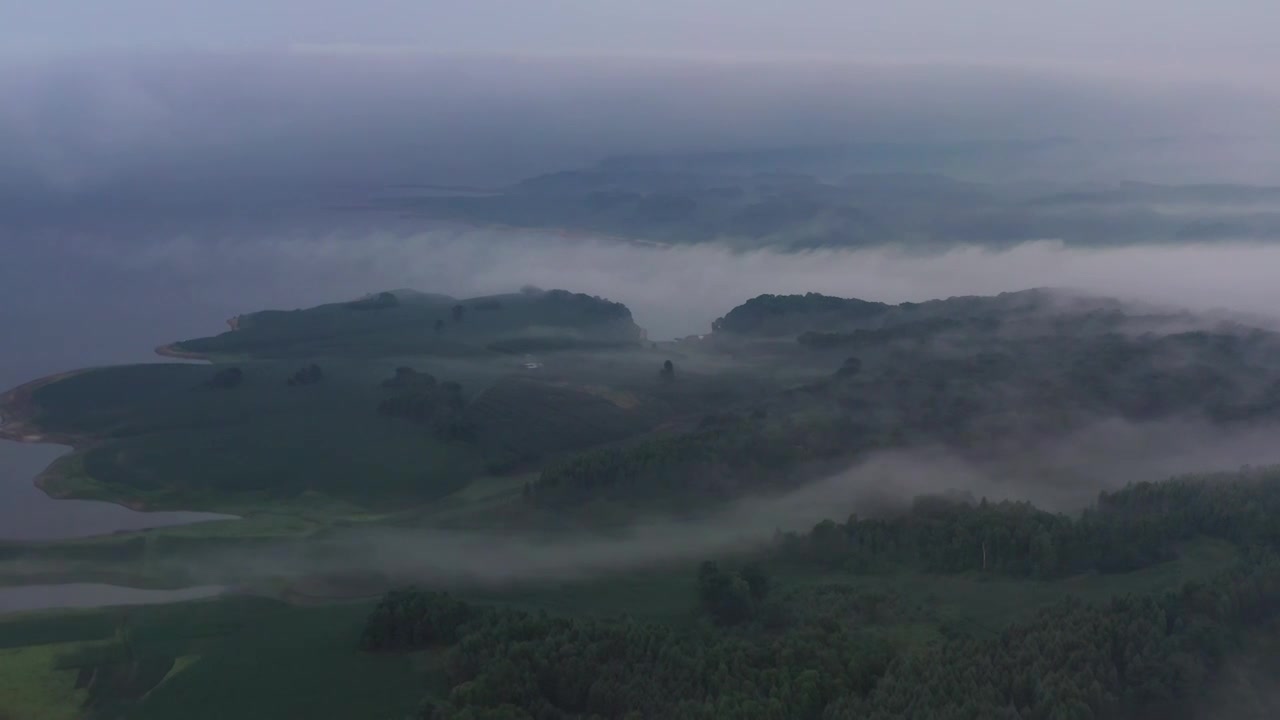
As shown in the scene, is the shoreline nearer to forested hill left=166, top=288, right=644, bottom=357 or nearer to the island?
the island

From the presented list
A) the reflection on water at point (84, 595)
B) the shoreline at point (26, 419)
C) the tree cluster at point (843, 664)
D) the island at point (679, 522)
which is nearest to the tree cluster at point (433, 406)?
the island at point (679, 522)

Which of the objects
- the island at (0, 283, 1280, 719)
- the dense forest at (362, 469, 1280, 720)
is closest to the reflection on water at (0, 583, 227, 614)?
the island at (0, 283, 1280, 719)

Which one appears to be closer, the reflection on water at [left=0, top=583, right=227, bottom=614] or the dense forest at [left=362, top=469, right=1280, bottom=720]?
the dense forest at [left=362, top=469, right=1280, bottom=720]

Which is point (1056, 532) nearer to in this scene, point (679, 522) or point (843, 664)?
point (843, 664)

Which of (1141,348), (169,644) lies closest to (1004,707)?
(169,644)

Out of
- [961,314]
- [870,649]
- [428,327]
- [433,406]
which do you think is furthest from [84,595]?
[961,314]

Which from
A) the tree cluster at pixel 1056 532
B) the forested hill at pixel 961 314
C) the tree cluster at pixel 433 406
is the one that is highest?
the forested hill at pixel 961 314

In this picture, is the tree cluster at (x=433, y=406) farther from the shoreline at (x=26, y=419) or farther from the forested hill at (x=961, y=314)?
the forested hill at (x=961, y=314)
